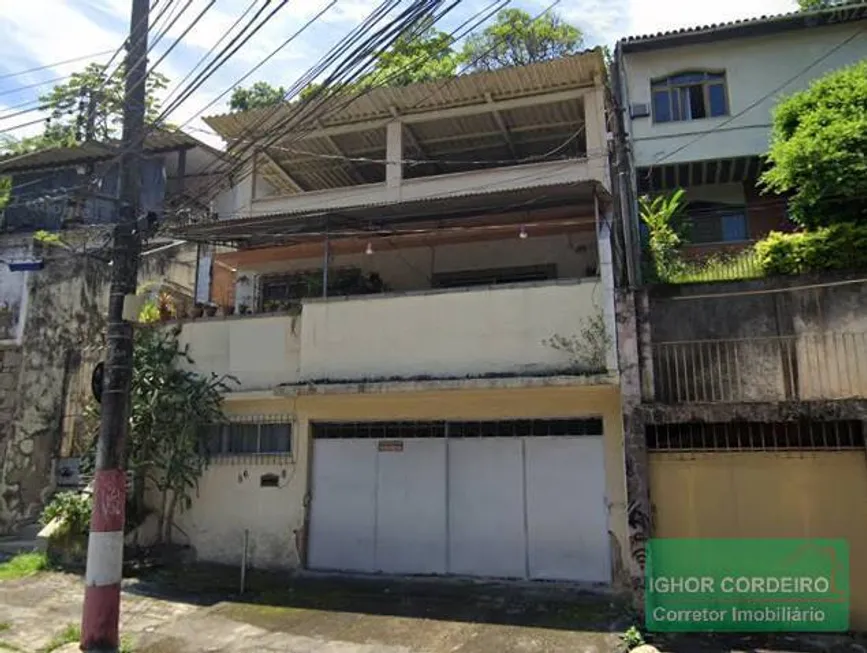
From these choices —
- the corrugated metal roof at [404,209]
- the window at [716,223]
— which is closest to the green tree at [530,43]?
the window at [716,223]

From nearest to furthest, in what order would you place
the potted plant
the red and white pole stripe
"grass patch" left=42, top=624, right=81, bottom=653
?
the red and white pole stripe, "grass patch" left=42, top=624, right=81, bottom=653, the potted plant

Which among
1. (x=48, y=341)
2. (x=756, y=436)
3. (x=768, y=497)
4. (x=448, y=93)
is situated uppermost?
(x=448, y=93)

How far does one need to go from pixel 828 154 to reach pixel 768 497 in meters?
5.59

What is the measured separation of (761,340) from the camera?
8.55 meters

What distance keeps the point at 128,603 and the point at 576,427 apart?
21.7ft

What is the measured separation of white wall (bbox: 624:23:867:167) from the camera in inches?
663

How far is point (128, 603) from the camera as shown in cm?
864

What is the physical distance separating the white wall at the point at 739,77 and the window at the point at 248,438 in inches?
475

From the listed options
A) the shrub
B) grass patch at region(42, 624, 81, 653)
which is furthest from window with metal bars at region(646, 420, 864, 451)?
the shrub

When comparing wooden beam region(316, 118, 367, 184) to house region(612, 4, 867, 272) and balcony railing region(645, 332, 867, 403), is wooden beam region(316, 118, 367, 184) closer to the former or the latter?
house region(612, 4, 867, 272)

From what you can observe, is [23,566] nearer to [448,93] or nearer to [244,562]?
[244,562]

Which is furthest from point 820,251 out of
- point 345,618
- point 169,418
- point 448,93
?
point 169,418

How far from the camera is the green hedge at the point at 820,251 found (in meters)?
9.00

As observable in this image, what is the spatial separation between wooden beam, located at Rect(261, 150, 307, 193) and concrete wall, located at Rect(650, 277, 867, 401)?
8.93 m
